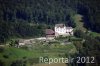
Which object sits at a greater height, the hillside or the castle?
the hillside

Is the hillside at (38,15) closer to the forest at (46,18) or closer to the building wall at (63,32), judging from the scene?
the forest at (46,18)

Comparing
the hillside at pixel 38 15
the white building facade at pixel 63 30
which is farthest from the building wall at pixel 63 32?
the hillside at pixel 38 15

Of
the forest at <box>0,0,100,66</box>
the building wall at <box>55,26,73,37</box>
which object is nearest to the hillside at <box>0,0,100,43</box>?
the forest at <box>0,0,100,66</box>

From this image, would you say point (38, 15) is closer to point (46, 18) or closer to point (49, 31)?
point (46, 18)

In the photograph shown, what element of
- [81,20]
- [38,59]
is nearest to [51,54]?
[38,59]

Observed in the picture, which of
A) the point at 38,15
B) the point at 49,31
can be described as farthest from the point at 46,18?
the point at 49,31

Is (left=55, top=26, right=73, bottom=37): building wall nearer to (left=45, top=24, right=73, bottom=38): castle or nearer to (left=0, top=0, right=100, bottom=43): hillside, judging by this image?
(left=45, top=24, right=73, bottom=38): castle

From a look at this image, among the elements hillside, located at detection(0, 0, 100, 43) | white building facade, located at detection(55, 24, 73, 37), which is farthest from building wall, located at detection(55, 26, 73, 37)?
hillside, located at detection(0, 0, 100, 43)

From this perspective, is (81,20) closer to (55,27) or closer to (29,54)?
(55,27)

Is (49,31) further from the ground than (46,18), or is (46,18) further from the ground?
(46,18)

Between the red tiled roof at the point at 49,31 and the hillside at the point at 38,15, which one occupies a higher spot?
the hillside at the point at 38,15

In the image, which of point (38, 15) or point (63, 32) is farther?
point (38, 15)

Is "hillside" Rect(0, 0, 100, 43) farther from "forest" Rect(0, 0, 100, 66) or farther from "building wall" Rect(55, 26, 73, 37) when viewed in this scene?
"building wall" Rect(55, 26, 73, 37)
